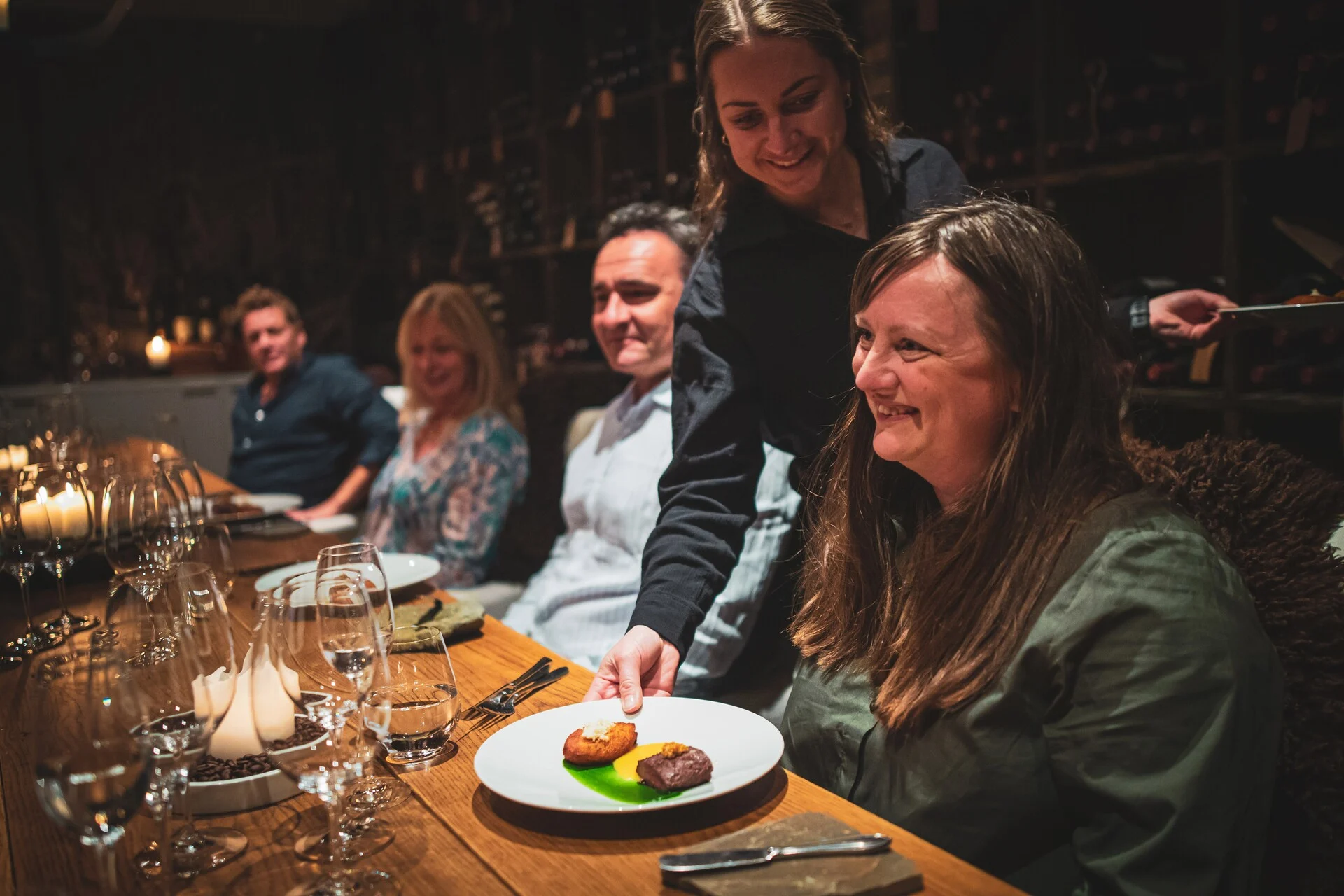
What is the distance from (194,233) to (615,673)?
6.74 m

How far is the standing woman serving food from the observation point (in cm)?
159

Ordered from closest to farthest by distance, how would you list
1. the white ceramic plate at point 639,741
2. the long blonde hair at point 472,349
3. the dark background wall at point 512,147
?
1. the white ceramic plate at point 639,741
2. the dark background wall at point 512,147
3. the long blonde hair at point 472,349

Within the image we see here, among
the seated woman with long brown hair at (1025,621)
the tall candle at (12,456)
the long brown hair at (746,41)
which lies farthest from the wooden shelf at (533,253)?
the seated woman with long brown hair at (1025,621)

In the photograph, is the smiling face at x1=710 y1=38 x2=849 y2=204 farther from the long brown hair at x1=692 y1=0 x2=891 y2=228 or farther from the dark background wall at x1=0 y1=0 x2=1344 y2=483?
the dark background wall at x1=0 y1=0 x2=1344 y2=483

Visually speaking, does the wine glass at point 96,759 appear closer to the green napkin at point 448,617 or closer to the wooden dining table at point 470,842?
the wooden dining table at point 470,842

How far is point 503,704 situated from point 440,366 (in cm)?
212

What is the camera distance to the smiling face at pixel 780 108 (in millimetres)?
1581

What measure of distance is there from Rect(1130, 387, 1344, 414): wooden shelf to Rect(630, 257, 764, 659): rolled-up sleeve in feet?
2.85

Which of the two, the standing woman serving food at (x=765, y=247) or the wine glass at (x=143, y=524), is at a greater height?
the standing woman serving food at (x=765, y=247)

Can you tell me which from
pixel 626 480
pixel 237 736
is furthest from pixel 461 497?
pixel 237 736

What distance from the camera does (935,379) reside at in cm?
120

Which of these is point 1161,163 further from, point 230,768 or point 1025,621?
point 230,768

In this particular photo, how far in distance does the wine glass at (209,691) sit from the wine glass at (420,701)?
7.8 inches

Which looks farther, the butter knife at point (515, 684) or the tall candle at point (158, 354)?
the tall candle at point (158, 354)
